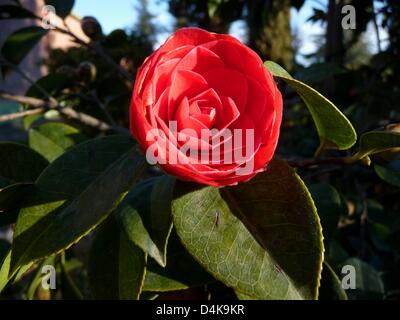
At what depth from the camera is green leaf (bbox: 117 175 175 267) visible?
0.53 meters

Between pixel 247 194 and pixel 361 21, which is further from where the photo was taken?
pixel 361 21

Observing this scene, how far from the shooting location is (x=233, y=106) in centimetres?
46

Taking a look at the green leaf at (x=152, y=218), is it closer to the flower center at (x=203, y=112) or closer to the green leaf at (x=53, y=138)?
the flower center at (x=203, y=112)

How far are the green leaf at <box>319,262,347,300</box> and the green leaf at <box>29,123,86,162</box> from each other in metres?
0.57

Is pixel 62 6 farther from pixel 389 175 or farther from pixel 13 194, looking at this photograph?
pixel 389 175

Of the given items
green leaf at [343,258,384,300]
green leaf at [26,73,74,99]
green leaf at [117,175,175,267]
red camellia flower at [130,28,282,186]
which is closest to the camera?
red camellia flower at [130,28,282,186]

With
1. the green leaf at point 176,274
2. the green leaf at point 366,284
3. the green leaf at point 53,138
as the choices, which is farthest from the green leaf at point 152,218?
the green leaf at point 366,284

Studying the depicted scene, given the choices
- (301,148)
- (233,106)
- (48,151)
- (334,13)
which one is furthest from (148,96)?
(301,148)

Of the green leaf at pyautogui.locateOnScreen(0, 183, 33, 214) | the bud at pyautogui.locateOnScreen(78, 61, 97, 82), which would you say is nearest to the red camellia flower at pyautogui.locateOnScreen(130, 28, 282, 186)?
the green leaf at pyautogui.locateOnScreen(0, 183, 33, 214)

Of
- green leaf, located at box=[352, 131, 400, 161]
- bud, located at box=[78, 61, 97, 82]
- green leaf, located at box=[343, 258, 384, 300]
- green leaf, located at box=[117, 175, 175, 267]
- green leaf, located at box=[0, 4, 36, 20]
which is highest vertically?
green leaf, located at box=[0, 4, 36, 20]

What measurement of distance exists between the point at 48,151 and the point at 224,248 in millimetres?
574

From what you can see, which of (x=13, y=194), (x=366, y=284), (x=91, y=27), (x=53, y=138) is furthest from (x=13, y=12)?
(x=366, y=284)

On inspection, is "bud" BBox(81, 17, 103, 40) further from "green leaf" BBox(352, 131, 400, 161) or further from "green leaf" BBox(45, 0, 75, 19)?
"green leaf" BBox(352, 131, 400, 161)

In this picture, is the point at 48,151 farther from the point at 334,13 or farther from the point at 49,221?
the point at 334,13
